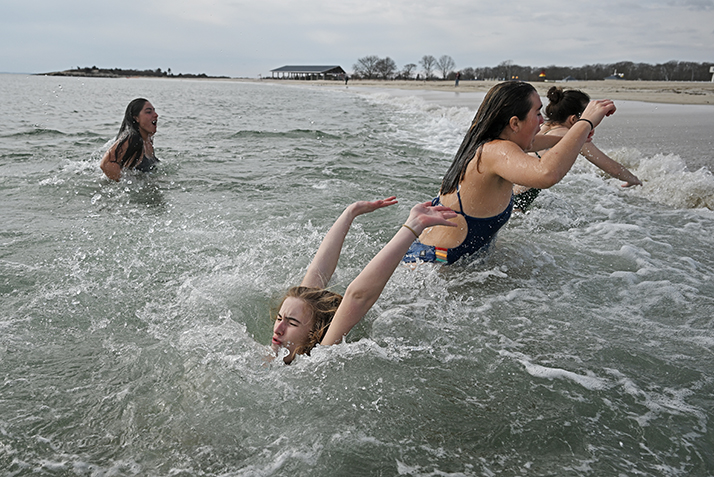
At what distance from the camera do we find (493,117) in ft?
11.3

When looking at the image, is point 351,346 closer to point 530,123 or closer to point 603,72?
point 530,123

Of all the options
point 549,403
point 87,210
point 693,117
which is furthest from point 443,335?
point 693,117

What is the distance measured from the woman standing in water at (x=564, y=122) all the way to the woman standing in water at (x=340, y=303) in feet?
9.83

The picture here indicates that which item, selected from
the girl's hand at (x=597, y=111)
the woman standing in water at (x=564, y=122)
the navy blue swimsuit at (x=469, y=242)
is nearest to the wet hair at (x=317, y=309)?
the navy blue swimsuit at (x=469, y=242)

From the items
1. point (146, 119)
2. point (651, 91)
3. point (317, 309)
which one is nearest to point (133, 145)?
point (146, 119)

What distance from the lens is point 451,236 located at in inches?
149

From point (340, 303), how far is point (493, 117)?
1.66 metres

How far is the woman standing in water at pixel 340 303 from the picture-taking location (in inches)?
111

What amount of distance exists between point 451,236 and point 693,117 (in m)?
14.3

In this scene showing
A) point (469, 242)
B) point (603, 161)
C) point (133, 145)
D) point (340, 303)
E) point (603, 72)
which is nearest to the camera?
point (340, 303)

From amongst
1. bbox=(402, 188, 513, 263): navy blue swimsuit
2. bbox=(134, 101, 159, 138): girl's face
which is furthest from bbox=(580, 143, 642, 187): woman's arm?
bbox=(134, 101, 159, 138): girl's face

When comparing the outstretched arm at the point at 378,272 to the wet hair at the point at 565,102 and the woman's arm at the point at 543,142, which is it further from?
the wet hair at the point at 565,102

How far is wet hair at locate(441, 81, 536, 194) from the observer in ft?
11.0

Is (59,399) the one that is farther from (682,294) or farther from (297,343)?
(682,294)
